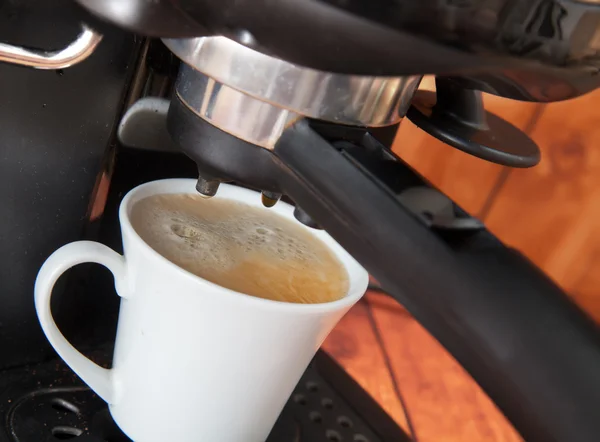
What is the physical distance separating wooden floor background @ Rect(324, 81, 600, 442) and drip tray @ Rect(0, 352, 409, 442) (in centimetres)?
4

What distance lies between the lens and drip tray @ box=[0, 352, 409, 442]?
28 cm

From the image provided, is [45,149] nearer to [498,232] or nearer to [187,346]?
[187,346]

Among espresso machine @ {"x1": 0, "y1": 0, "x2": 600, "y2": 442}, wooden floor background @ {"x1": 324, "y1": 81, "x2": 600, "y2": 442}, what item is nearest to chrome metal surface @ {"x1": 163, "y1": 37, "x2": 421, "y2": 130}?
espresso machine @ {"x1": 0, "y1": 0, "x2": 600, "y2": 442}

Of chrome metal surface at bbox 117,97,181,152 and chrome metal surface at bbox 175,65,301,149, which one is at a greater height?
chrome metal surface at bbox 175,65,301,149

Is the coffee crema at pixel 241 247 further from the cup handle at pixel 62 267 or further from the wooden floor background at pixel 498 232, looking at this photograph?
the wooden floor background at pixel 498 232

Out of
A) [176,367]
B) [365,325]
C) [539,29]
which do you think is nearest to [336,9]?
[539,29]

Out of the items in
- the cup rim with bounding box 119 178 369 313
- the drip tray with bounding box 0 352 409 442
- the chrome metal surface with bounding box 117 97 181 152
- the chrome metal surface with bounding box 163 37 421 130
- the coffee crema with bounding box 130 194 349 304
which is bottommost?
the drip tray with bounding box 0 352 409 442

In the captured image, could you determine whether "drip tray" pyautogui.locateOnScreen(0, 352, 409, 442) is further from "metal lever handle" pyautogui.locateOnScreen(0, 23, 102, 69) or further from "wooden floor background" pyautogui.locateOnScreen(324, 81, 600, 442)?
"metal lever handle" pyautogui.locateOnScreen(0, 23, 102, 69)

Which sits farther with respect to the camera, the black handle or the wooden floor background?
the wooden floor background

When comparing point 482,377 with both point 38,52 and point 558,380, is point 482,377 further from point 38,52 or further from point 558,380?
point 38,52

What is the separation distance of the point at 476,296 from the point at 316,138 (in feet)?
0.21

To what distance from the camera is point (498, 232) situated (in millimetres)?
479

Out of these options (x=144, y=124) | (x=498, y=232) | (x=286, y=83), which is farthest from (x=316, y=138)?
(x=498, y=232)

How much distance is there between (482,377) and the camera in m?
0.16
